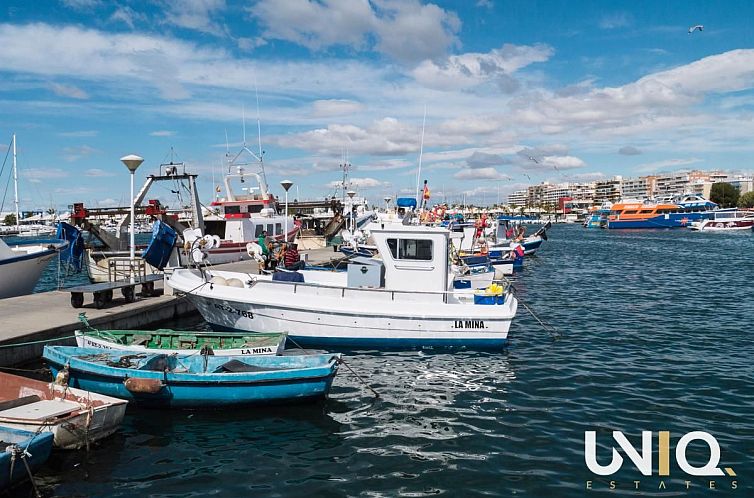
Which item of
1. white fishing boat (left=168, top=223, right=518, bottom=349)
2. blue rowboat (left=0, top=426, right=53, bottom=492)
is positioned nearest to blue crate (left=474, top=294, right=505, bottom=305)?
white fishing boat (left=168, top=223, right=518, bottom=349)

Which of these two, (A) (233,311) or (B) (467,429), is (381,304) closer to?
(A) (233,311)

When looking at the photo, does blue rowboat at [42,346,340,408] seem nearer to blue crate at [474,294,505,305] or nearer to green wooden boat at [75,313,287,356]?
green wooden boat at [75,313,287,356]

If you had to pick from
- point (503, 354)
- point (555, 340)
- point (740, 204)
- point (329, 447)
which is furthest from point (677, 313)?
point (740, 204)

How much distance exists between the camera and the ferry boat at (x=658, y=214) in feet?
362

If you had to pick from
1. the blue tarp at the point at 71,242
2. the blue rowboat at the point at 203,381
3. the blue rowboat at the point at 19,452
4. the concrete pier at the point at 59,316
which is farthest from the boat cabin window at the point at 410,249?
the blue tarp at the point at 71,242

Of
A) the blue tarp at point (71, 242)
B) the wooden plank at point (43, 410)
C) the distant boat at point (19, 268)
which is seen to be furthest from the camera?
the blue tarp at point (71, 242)

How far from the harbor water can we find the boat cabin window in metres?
2.92

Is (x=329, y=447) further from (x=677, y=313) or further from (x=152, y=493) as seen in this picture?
(x=677, y=313)

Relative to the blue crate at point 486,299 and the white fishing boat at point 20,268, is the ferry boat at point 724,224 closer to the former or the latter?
the blue crate at point 486,299

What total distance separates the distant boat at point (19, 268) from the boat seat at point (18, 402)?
13248mm

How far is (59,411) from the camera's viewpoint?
8.68 metres

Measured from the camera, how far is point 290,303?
15219 mm

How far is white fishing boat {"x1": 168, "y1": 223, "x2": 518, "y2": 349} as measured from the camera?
14914 mm

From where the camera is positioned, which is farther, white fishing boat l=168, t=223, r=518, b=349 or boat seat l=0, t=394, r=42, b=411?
white fishing boat l=168, t=223, r=518, b=349
